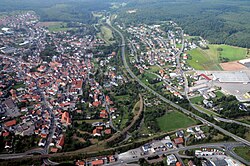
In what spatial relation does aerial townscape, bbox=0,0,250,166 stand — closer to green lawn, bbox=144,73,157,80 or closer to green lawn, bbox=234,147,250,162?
green lawn, bbox=234,147,250,162

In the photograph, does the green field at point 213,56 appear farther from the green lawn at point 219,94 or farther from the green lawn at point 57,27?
the green lawn at point 57,27

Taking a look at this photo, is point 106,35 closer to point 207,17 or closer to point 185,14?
point 185,14

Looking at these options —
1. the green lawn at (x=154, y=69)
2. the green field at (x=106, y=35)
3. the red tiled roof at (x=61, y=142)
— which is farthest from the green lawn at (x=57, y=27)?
the red tiled roof at (x=61, y=142)

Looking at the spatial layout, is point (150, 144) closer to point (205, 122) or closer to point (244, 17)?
point (205, 122)

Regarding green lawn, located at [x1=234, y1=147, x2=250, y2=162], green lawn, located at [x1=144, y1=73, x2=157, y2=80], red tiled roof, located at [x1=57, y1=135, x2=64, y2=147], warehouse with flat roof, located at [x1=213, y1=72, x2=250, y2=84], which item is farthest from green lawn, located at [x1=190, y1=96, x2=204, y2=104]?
red tiled roof, located at [x1=57, y1=135, x2=64, y2=147]

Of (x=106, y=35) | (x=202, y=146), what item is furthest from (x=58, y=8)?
(x=202, y=146)

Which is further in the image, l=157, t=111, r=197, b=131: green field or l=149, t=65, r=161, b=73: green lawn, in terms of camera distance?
l=149, t=65, r=161, b=73: green lawn
